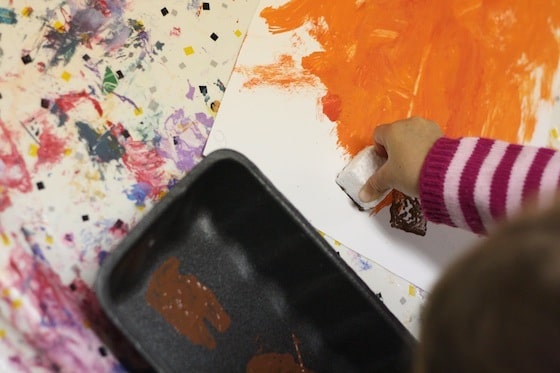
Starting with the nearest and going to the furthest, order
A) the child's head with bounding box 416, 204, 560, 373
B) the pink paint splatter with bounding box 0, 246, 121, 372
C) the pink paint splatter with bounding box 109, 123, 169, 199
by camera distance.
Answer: the child's head with bounding box 416, 204, 560, 373
the pink paint splatter with bounding box 0, 246, 121, 372
the pink paint splatter with bounding box 109, 123, 169, 199

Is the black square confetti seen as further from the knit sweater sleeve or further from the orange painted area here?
the knit sweater sleeve

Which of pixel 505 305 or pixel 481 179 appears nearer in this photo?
pixel 505 305

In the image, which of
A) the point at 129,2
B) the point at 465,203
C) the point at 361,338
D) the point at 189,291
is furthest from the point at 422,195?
the point at 129,2

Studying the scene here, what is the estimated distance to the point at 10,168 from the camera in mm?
607

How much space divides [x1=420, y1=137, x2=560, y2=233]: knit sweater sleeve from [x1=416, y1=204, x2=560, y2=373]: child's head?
10.8 inches

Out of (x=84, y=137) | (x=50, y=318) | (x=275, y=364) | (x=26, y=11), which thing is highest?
(x=26, y=11)

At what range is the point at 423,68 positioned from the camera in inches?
31.5

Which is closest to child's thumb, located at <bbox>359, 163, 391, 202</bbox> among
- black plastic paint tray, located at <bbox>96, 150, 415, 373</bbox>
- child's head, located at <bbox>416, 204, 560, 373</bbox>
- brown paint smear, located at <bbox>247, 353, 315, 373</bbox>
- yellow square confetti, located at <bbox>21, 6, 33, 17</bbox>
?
black plastic paint tray, located at <bbox>96, 150, 415, 373</bbox>

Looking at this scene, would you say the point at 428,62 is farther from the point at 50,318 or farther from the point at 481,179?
the point at 50,318

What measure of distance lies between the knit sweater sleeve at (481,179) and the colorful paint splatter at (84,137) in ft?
0.88

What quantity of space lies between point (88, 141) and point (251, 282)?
25 cm

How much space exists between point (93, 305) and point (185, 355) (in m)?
0.11

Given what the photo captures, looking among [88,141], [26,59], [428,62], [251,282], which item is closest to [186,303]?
[251,282]

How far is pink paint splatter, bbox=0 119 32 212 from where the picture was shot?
1.97 feet
